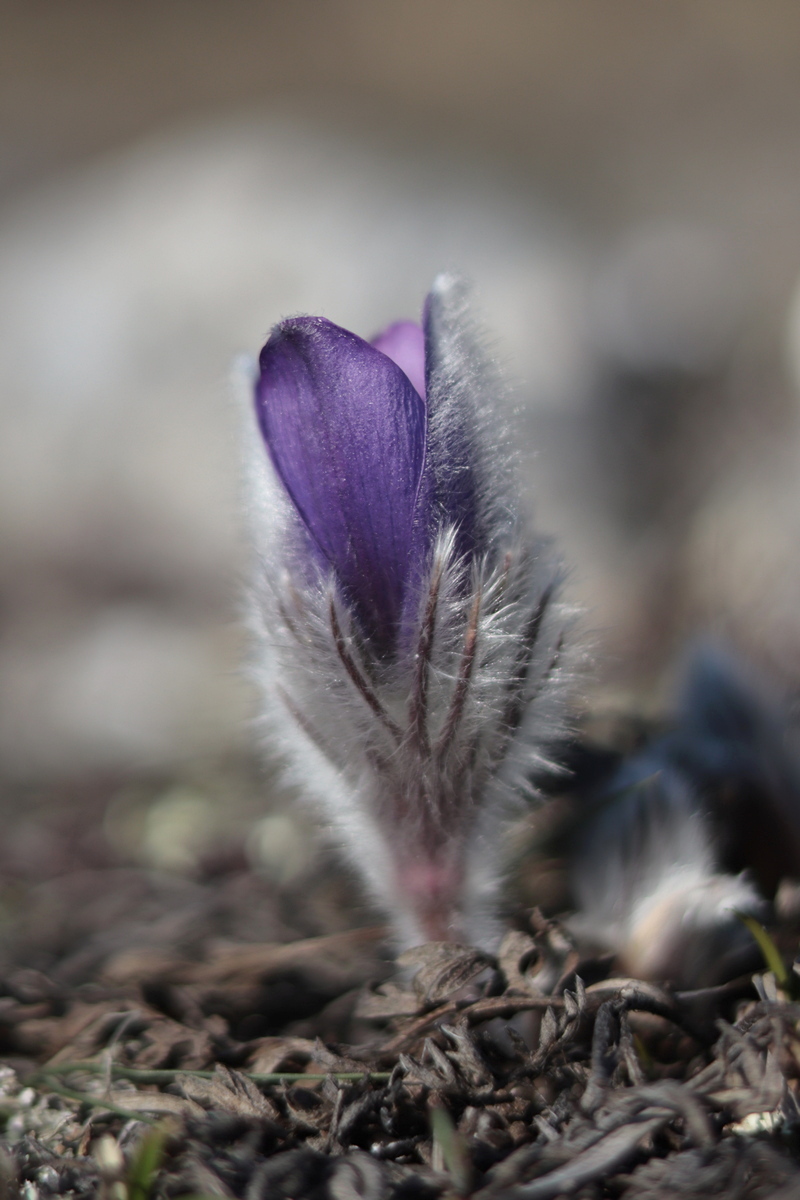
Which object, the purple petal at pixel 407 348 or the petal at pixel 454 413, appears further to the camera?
the purple petal at pixel 407 348

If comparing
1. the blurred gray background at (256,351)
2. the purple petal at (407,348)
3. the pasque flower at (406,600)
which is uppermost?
the blurred gray background at (256,351)

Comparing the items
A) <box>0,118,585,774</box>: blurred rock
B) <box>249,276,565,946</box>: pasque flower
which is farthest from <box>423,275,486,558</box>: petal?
<box>0,118,585,774</box>: blurred rock

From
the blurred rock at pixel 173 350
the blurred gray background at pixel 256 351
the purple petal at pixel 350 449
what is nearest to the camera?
the purple petal at pixel 350 449

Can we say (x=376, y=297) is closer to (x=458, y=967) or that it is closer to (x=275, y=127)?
(x=275, y=127)

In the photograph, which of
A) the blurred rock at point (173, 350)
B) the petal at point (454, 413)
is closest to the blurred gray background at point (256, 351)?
the blurred rock at point (173, 350)

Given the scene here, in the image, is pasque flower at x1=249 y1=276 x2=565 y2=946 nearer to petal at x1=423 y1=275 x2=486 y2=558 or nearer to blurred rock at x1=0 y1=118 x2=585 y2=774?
petal at x1=423 y1=275 x2=486 y2=558

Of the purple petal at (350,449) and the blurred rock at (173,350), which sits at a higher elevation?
the blurred rock at (173,350)

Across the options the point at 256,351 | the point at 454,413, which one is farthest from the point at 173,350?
the point at 454,413

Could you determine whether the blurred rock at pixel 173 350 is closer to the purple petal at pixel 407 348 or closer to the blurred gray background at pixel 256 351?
the blurred gray background at pixel 256 351

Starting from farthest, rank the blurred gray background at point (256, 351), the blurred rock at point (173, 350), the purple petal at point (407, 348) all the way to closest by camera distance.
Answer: the blurred rock at point (173, 350) → the blurred gray background at point (256, 351) → the purple petal at point (407, 348)
